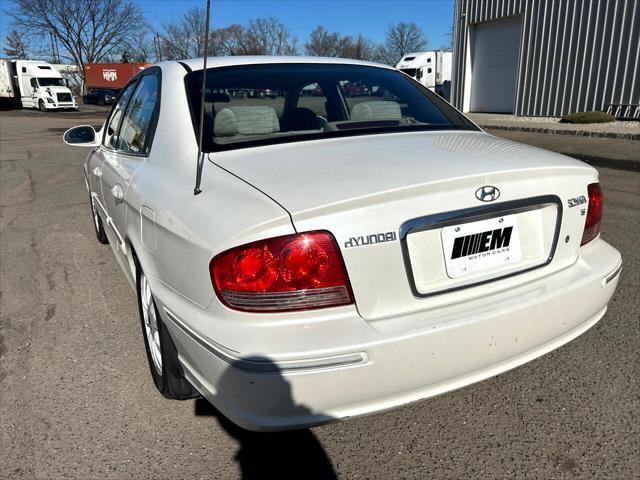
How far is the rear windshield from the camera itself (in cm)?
239

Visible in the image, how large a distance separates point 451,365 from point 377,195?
0.63 meters

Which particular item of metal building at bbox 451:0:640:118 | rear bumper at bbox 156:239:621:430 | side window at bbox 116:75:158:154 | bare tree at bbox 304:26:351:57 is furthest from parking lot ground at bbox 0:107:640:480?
bare tree at bbox 304:26:351:57

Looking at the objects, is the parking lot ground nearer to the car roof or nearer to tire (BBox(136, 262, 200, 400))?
tire (BBox(136, 262, 200, 400))

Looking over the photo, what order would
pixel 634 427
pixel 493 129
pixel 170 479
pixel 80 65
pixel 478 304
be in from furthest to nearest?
pixel 80 65
pixel 493 129
pixel 634 427
pixel 170 479
pixel 478 304

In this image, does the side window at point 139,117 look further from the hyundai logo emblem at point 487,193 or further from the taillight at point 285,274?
the hyundai logo emblem at point 487,193

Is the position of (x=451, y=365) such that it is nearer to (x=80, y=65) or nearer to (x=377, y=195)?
(x=377, y=195)

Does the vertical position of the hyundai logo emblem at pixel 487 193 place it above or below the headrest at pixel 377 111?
below

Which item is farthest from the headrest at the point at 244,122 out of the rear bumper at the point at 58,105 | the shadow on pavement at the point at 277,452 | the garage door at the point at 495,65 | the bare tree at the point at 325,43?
the bare tree at the point at 325,43

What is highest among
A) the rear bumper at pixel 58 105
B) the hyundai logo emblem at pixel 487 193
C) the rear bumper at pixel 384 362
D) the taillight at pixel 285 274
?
the hyundai logo emblem at pixel 487 193

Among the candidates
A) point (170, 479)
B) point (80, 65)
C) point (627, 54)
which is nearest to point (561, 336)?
point (170, 479)

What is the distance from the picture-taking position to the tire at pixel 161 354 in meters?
2.13

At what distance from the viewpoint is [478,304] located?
6.05ft

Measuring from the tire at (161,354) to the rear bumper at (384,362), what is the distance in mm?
162

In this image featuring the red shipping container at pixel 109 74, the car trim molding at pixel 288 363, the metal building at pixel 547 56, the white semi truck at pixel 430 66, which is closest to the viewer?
the car trim molding at pixel 288 363
